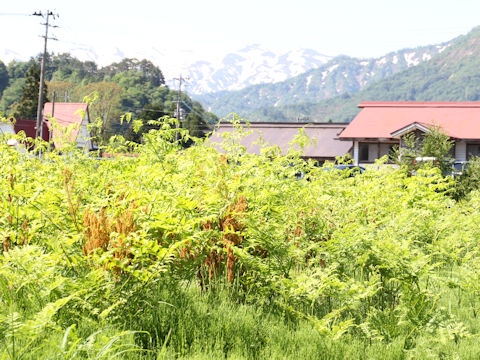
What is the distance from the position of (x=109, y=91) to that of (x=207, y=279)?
7088cm

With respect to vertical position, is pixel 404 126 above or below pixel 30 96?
below

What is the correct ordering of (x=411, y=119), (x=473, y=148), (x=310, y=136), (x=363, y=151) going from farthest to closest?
(x=310, y=136) < (x=363, y=151) < (x=411, y=119) < (x=473, y=148)

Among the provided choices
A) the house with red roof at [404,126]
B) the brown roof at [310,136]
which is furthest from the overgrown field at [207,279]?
the brown roof at [310,136]

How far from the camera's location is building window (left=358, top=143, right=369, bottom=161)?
Result: 39.4 metres

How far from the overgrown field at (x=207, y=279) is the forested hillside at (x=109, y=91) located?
5192 cm

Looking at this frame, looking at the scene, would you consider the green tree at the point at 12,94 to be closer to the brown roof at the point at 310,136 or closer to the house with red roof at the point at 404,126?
the brown roof at the point at 310,136

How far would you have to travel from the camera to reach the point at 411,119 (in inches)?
1543

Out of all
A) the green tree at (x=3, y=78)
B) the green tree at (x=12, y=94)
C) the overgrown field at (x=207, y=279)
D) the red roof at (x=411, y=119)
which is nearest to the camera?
the overgrown field at (x=207, y=279)

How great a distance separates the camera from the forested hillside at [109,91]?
217 ft

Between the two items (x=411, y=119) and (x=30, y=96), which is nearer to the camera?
(x=411, y=119)

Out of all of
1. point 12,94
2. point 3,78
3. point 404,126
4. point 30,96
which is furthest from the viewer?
point 3,78

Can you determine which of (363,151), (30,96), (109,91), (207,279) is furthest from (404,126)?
(109,91)

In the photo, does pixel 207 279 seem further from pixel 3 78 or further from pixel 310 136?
pixel 3 78

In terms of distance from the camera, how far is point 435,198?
716cm
